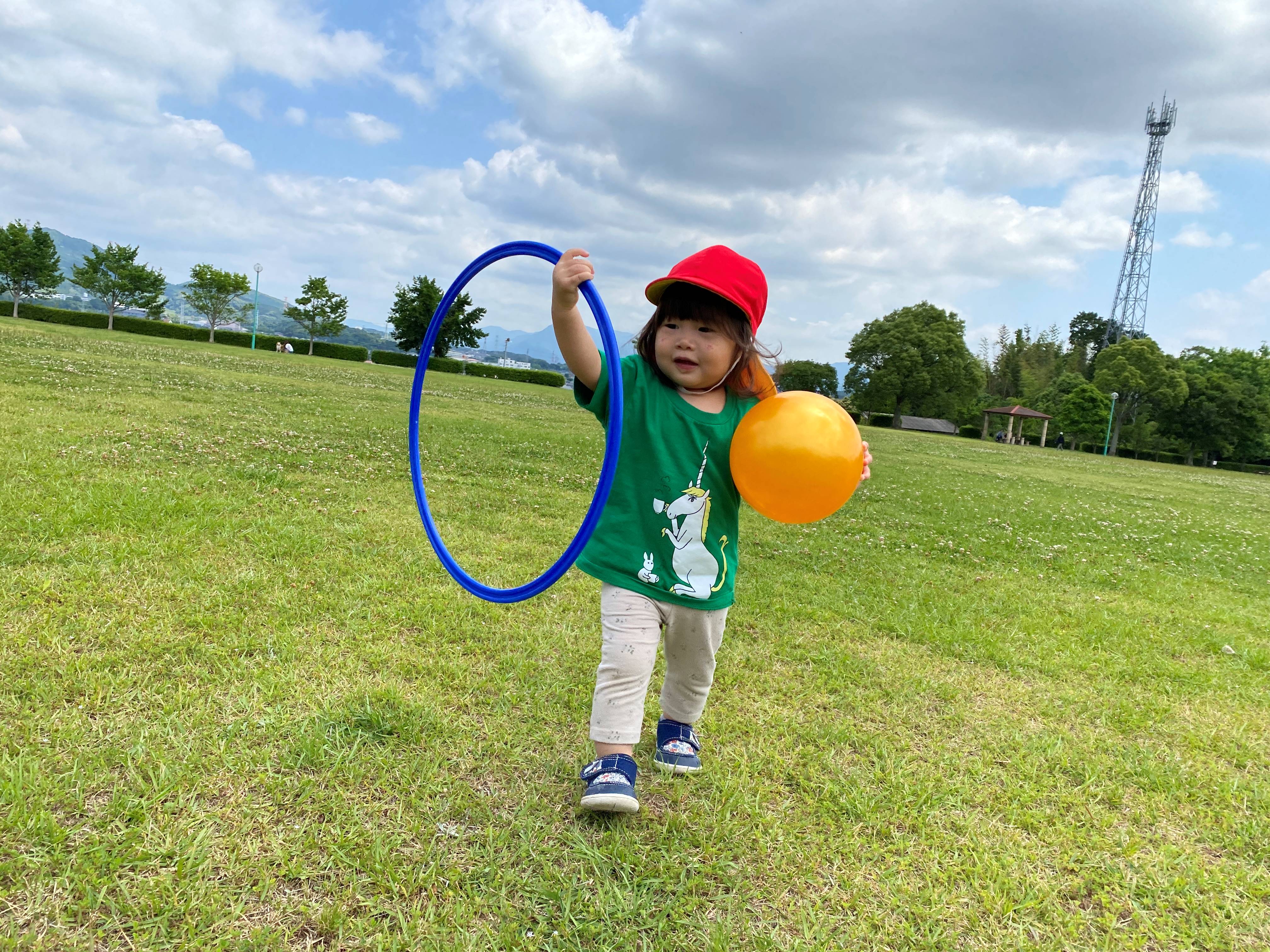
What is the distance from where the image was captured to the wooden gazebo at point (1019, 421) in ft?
169

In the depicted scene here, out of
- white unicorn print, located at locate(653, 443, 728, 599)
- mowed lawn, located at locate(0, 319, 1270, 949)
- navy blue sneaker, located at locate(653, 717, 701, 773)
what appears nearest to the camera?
mowed lawn, located at locate(0, 319, 1270, 949)

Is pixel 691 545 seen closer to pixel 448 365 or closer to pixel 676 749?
pixel 676 749

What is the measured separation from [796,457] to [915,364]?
Result: 5392cm

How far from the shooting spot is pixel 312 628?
3.82m

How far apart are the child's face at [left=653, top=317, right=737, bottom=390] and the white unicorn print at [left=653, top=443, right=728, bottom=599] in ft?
1.47

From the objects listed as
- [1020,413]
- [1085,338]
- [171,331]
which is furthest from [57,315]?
[1085,338]

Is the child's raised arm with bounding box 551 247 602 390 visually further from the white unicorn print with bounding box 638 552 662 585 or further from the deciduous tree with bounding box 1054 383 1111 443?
the deciduous tree with bounding box 1054 383 1111 443

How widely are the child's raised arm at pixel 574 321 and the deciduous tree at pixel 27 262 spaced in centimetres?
5908

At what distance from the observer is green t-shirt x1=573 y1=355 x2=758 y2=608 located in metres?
2.82

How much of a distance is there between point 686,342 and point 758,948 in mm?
A: 2044

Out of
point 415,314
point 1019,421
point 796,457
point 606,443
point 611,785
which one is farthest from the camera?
point 1019,421

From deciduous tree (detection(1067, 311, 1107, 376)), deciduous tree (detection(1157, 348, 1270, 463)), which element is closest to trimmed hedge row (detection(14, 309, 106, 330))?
deciduous tree (detection(1157, 348, 1270, 463))

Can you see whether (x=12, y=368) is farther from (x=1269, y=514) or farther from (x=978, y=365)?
(x=978, y=365)

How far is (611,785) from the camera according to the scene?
2613mm
